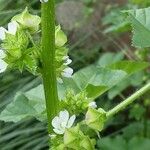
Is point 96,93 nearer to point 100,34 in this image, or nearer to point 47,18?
point 47,18

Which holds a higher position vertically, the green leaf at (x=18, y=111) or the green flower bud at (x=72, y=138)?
the green flower bud at (x=72, y=138)

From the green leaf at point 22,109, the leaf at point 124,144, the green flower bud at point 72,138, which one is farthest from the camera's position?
the leaf at point 124,144

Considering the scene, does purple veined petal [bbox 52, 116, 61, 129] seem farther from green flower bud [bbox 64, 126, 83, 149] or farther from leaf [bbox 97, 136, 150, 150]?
leaf [bbox 97, 136, 150, 150]

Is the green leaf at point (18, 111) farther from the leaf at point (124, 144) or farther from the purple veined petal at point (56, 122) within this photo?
the leaf at point (124, 144)

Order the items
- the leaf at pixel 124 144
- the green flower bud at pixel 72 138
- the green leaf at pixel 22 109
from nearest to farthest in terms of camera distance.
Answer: the green flower bud at pixel 72 138
the green leaf at pixel 22 109
the leaf at pixel 124 144

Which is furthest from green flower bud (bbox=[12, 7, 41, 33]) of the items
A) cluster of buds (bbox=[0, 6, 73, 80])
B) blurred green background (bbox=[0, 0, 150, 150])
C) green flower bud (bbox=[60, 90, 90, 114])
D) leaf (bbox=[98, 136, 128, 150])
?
leaf (bbox=[98, 136, 128, 150])

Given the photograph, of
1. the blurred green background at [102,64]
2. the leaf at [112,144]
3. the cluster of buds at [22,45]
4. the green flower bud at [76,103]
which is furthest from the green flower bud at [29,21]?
the leaf at [112,144]

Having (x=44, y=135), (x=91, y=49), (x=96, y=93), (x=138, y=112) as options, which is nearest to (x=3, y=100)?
(x=44, y=135)

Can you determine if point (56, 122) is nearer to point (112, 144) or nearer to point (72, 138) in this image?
point (72, 138)

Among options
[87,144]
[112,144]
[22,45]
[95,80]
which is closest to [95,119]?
[87,144]
